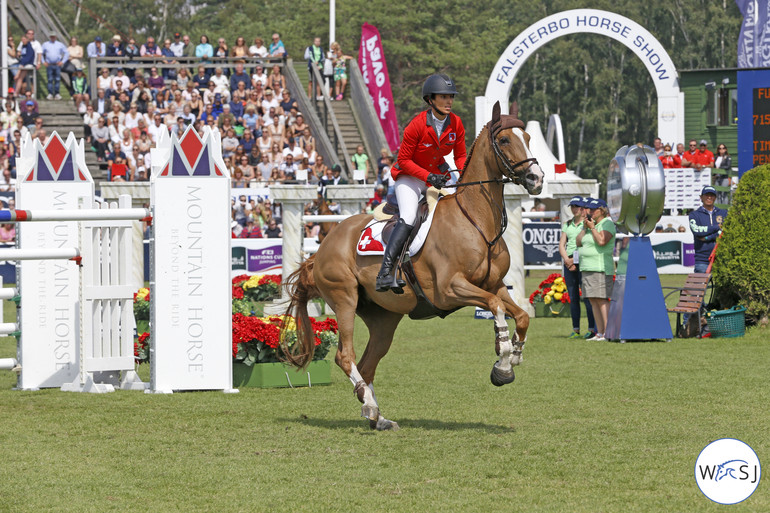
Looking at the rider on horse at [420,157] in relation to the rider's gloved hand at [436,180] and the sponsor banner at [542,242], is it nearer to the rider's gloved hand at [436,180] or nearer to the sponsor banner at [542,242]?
the rider's gloved hand at [436,180]

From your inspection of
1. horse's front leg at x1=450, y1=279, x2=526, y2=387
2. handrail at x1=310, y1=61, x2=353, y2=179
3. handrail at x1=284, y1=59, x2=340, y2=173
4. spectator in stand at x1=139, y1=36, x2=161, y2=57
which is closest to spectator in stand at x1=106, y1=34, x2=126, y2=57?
spectator in stand at x1=139, y1=36, x2=161, y2=57

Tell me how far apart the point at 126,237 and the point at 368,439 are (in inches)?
179

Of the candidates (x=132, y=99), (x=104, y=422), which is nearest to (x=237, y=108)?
(x=132, y=99)

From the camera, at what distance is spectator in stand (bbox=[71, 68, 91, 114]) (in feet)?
103

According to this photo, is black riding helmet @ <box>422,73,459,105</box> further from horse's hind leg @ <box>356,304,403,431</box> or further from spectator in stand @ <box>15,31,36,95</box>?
spectator in stand @ <box>15,31,36,95</box>

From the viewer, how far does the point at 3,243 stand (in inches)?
931

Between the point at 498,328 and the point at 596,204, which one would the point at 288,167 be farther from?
the point at 498,328

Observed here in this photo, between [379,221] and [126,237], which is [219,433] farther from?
[126,237]

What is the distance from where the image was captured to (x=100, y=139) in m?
29.9

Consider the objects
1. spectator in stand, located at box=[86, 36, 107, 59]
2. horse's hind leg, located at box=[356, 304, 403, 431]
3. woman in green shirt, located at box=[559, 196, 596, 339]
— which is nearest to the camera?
horse's hind leg, located at box=[356, 304, 403, 431]

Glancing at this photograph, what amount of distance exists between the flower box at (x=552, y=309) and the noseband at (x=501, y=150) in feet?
38.0

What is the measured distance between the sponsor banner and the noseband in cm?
1477

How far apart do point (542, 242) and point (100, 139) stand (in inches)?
491

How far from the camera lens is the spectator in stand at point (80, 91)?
31.5m
